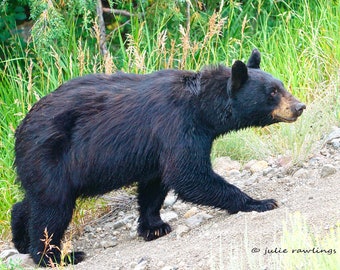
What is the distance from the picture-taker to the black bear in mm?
7180

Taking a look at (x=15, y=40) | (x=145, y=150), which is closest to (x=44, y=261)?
(x=145, y=150)

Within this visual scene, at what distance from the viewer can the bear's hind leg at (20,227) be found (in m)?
7.80

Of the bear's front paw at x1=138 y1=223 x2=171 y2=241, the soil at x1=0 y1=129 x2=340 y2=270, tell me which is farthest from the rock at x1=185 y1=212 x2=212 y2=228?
the bear's front paw at x1=138 y1=223 x2=171 y2=241

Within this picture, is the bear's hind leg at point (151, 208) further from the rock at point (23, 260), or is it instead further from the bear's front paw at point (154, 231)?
the rock at point (23, 260)

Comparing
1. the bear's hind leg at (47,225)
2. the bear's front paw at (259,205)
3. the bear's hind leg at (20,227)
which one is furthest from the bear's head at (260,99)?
the bear's hind leg at (20,227)

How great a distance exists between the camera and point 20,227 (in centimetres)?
785

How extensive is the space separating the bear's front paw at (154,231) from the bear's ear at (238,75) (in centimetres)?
137

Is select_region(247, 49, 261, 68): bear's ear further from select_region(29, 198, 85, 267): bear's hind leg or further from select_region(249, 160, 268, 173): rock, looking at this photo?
select_region(29, 198, 85, 267): bear's hind leg

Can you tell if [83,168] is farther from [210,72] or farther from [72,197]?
[210,72]

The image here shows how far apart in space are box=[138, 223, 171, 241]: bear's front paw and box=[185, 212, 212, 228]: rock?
7.5 inches

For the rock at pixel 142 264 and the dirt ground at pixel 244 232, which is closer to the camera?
the dirt ground at pixel 244 232

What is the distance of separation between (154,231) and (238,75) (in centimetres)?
158

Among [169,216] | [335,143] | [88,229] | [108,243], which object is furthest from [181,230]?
[335,143]

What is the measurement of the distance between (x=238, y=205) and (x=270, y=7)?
4740 mm
